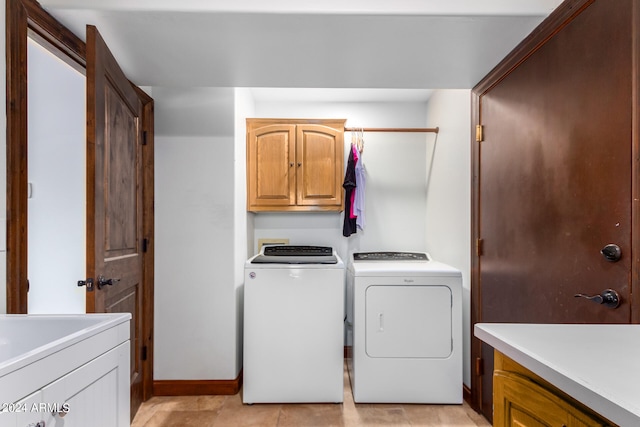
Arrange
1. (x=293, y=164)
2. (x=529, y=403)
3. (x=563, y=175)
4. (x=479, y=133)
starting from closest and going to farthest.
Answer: (x=529, y=403) < (x=563, y=175) < (x=479, y=133) < (x=293, y=164)

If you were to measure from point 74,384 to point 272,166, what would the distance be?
1.99 m

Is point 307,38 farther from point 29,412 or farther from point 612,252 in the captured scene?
point 29,412

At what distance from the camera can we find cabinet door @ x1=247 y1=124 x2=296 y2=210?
2.67 metres

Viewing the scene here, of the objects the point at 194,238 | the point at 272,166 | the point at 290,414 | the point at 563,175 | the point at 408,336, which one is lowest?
the point at 290,414

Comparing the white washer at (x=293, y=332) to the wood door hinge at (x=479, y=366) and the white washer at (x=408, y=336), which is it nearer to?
the white washer at (x=408, y=336)

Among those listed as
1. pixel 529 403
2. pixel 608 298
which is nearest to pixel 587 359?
pixel 529 403

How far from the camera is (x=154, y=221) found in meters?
2.33

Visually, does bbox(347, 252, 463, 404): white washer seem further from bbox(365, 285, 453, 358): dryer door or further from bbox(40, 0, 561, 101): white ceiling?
bbox(40, 0, 561, 101): white ceiling

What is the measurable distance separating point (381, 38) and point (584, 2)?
76cm

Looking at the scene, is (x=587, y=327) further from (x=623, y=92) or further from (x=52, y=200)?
(x=52, y=200)

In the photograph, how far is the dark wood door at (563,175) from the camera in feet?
3.58

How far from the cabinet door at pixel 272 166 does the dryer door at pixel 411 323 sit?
3.48 ft

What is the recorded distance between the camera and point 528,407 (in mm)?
723

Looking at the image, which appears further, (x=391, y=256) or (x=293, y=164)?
(x=391, y=256)
